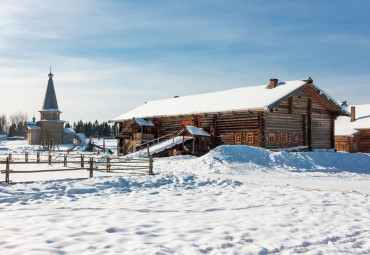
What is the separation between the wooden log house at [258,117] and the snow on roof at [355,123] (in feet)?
25.6

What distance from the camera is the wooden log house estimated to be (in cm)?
2839

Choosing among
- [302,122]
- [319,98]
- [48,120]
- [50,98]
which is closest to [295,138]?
[302,122]

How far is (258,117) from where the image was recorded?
27797mm

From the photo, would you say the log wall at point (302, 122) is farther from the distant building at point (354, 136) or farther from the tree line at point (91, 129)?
the tree line at point (91, 129)

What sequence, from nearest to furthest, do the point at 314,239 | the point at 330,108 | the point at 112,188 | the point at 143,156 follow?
1. the point at 314,239
2. the point at 112,188
3. the point at 143,156
4. the point at 330,108

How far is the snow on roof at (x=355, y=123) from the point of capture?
134ft

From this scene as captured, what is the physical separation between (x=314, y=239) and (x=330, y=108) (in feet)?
96.5

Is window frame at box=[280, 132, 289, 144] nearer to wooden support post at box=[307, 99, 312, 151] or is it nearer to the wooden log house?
the wooden log house

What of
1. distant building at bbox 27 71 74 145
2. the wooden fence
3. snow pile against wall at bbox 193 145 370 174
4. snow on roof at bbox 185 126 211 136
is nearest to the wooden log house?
snow on roof at bbox 185 126 211 136

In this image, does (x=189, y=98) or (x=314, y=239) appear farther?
(x=189, y=98)

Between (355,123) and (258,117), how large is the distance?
21210 millimetres

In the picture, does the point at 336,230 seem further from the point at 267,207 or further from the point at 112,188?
the point at 112,188

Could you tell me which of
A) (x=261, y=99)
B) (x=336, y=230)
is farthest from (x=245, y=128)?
(x=336, y=230)

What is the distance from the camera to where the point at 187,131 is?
29.5 m
